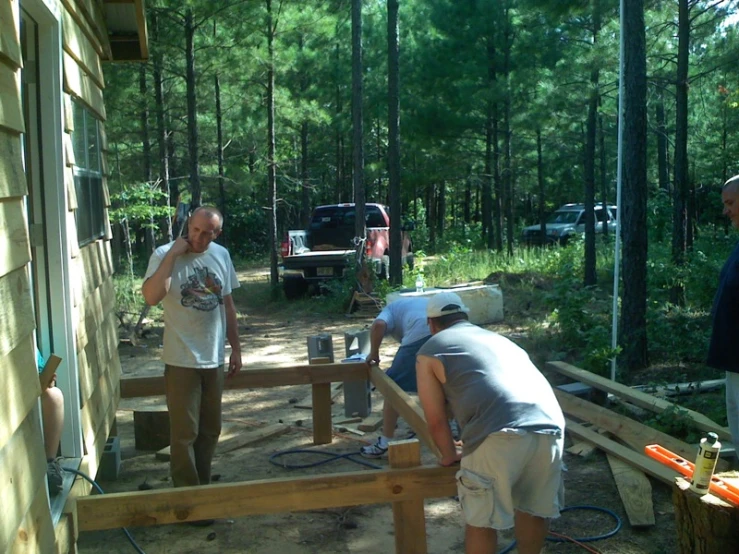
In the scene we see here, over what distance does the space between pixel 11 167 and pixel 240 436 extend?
176 inches

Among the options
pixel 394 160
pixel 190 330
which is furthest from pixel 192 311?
pixel 394 160

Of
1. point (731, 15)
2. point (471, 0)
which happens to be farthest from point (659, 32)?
point (471, 0)

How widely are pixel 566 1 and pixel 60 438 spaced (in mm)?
11377

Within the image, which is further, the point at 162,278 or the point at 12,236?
the point at 162,278

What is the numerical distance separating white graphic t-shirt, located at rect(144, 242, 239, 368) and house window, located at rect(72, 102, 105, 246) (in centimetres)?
55

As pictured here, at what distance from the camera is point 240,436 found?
6.71 metres

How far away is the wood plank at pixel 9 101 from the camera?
2.52 meters

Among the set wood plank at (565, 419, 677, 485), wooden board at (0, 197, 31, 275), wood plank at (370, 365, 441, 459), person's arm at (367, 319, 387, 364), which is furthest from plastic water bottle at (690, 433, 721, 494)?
person's arm at (367, 319, 387, 364)

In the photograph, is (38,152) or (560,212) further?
(560,212)

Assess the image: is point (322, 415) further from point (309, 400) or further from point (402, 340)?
point (309, 400)

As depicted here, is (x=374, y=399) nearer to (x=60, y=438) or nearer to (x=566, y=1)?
(x=60, y=438)

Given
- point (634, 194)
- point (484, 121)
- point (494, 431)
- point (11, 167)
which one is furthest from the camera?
point (484, 121)

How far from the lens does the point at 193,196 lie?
15914 millimetres

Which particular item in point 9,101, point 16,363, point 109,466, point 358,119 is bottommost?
point 109,466
